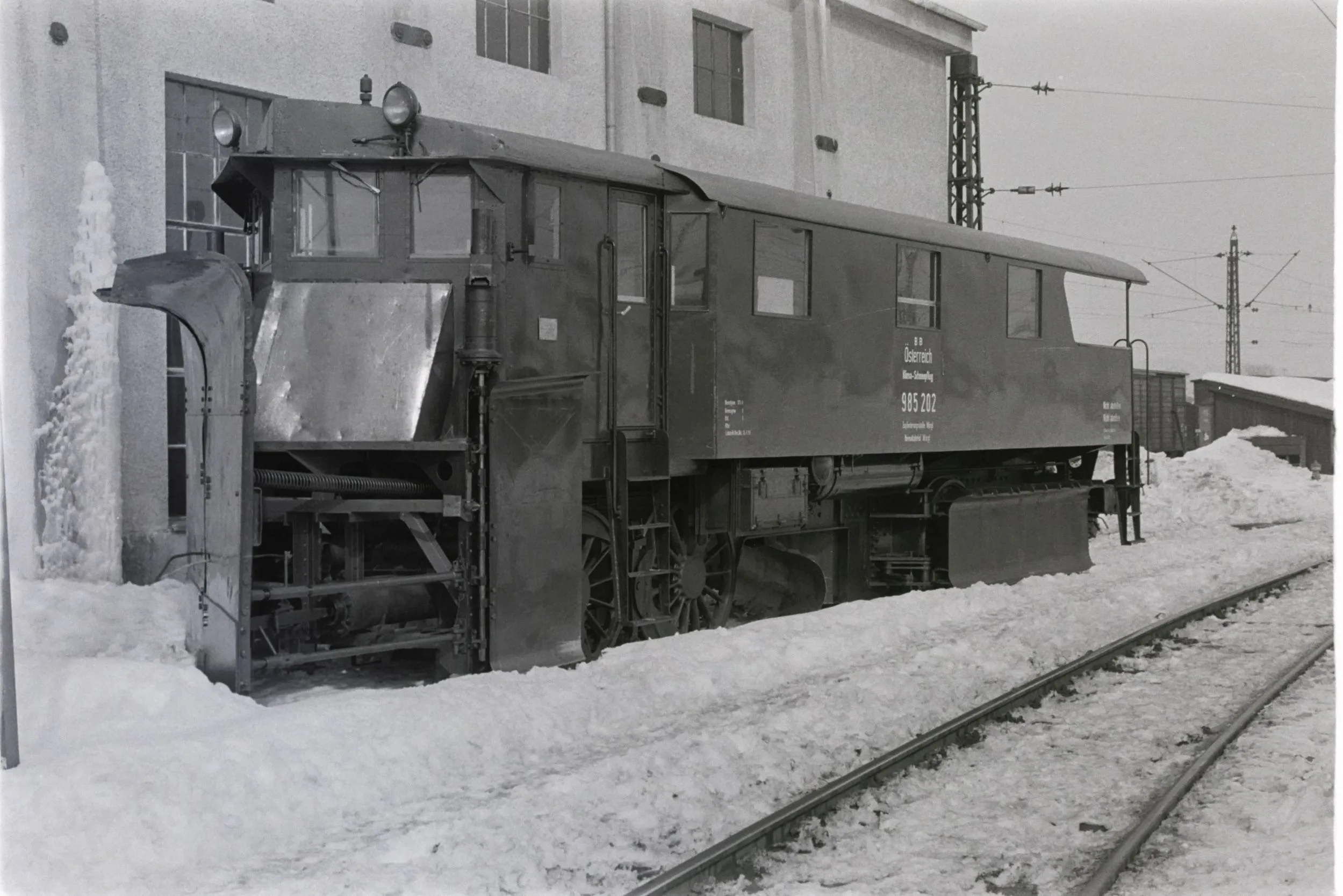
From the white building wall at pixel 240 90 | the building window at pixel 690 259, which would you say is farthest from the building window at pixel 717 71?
the building window at pixel 690 259

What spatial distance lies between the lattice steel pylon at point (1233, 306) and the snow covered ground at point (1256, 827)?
5344 mm

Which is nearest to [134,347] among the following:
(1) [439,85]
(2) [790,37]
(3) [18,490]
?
(3) [18,490]

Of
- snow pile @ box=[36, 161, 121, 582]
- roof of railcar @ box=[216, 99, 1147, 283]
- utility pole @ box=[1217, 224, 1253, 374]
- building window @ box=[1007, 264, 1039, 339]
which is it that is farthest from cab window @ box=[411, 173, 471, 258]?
building window @ box=[1007, 264, 1039, 339]

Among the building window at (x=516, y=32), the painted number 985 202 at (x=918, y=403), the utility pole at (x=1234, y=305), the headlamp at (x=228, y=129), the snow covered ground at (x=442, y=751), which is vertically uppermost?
the building window at (x=516, y=32)

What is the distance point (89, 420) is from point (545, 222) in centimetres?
479

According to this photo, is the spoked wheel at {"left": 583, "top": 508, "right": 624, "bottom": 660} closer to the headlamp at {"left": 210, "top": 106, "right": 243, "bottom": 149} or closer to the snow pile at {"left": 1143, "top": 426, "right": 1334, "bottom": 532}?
the headlamp at {"left": 210, "top": 106, "right": 243, "bottom": 149}

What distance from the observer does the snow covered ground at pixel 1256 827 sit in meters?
4.75

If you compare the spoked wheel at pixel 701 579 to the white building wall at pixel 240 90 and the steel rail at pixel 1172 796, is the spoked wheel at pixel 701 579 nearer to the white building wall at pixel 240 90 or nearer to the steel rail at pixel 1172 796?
the steel rail at pixel 1172 796

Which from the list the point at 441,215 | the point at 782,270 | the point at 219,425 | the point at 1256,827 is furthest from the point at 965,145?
the point at 1256,827

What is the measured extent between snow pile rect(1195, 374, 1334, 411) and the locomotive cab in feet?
59.7

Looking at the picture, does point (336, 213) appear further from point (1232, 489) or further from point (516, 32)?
point (1232, 489)

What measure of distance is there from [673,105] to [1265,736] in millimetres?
11860

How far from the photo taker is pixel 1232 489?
79.2ft

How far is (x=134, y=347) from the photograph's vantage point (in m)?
10.8
